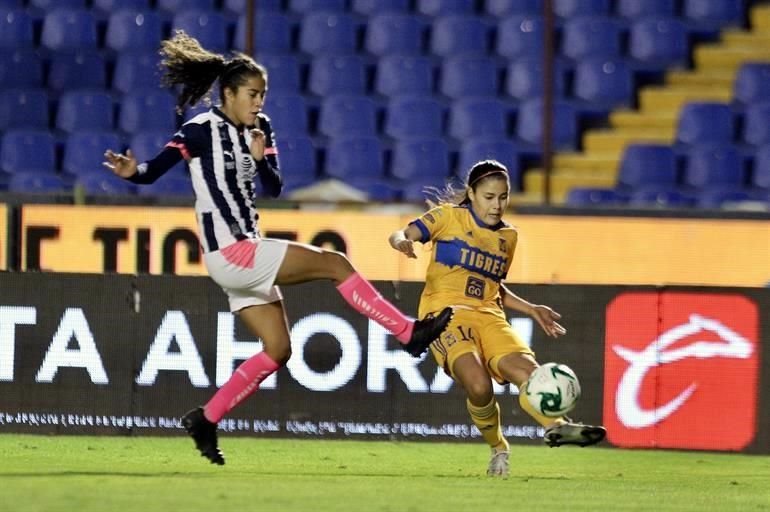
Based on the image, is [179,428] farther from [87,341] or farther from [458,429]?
[458,429]

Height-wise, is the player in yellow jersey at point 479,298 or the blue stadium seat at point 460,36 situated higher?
the blue stadium seat at point 460,36

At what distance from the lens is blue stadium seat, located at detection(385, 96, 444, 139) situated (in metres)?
16.2

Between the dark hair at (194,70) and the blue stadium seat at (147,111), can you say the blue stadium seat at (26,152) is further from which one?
the dark hair at (194,70)

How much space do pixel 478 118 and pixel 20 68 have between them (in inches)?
165

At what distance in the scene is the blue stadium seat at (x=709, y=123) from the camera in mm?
16062

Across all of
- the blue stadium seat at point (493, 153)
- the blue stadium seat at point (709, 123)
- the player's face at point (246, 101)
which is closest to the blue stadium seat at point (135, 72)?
the blue stadium seat at point (493, 153)

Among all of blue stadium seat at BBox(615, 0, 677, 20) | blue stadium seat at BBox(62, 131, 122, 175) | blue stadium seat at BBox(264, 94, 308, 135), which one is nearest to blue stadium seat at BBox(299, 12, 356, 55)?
blue stadium seat at BBox(264, 94, 308, 135)

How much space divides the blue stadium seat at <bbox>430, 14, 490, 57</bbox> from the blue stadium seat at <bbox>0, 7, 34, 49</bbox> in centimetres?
383

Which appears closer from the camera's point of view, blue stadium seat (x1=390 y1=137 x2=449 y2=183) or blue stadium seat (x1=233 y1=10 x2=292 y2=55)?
blue stadium seat (x1=390 y1=137 x2=449 y2=183)

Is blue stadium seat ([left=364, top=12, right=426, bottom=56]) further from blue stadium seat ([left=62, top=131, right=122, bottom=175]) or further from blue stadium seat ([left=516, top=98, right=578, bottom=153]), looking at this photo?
blue stadium seat ([left=62, top=131, right=122, bottom=175])

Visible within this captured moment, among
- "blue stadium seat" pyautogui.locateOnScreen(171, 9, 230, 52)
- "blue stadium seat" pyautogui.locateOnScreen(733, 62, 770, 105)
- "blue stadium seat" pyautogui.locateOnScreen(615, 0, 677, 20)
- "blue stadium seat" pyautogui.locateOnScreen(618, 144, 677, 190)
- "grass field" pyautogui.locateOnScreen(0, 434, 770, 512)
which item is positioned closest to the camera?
"grass field" pyautogui.locateOnScreen(0, 434, 770, 512)

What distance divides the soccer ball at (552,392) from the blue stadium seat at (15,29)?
9563 millimetres

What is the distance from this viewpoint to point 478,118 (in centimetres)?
1622

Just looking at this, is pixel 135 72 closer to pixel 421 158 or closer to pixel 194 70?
pixel 421 158
